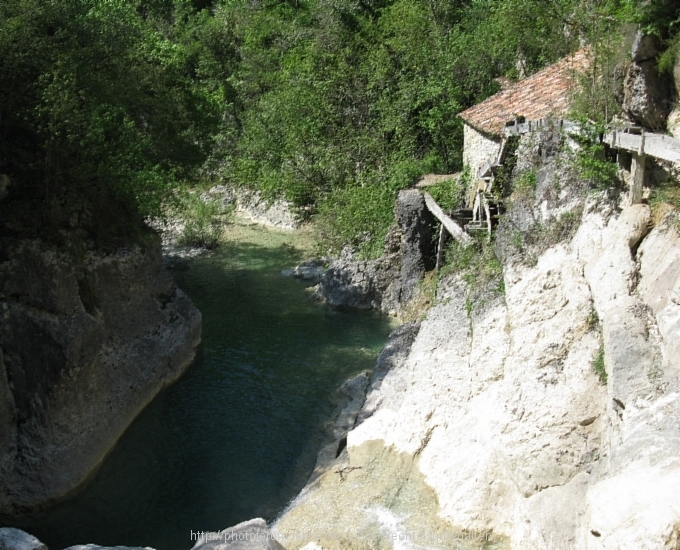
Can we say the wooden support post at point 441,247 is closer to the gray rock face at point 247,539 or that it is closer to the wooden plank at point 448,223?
the wooden plank at point 448,223

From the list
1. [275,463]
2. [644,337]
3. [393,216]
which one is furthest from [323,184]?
[644,337]

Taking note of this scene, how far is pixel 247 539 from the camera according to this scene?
8898 millimetres

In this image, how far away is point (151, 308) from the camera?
1811cm

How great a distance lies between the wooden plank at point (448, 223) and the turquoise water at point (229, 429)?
3869mm

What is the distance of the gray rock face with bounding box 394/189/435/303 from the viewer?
22.1 m

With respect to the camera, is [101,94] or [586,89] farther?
[101,94]

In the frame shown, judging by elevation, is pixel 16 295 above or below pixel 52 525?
above

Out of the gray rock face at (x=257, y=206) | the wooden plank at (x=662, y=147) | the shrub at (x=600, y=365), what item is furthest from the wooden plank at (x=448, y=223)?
the gray rock face at (x=257, y=206)

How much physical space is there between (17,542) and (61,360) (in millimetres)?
Answer: 6288

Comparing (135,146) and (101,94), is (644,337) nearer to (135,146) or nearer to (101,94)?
(135,146)

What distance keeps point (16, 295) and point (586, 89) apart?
11653mm

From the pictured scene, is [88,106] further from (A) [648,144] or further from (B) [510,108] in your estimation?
(A) [648,144]

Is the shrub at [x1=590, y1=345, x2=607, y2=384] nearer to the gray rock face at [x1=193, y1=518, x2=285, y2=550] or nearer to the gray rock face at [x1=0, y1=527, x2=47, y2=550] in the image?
the gray rock face at [x1=193, y1=518, x2=285, y2=550]

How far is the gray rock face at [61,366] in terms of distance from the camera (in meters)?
13.6
